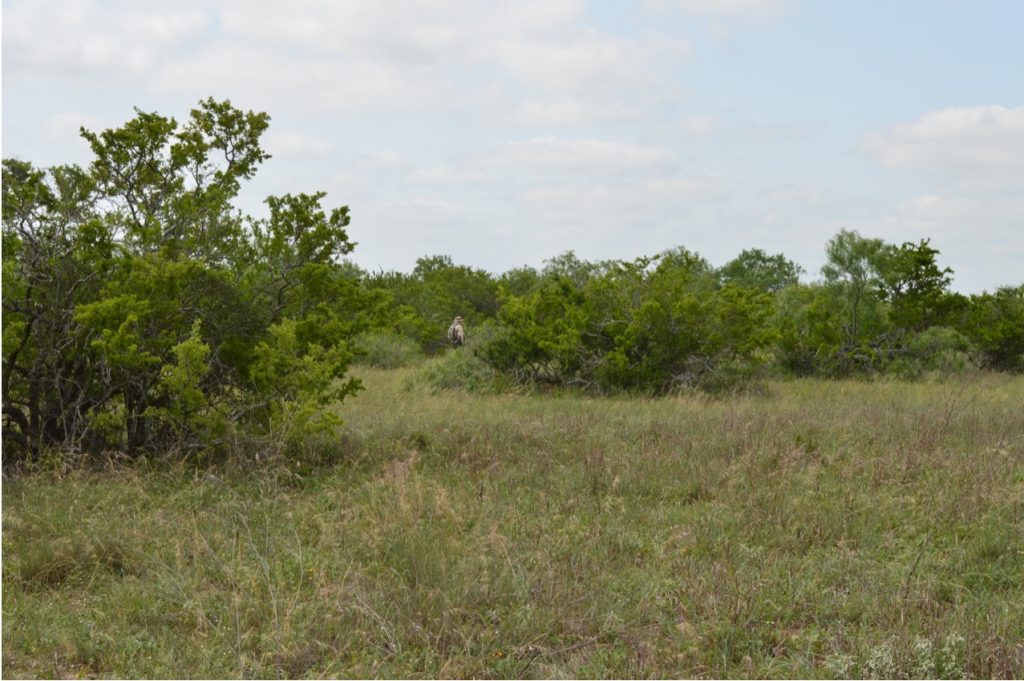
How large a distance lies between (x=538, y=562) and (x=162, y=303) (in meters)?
5.07

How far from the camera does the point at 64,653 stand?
4.91 m

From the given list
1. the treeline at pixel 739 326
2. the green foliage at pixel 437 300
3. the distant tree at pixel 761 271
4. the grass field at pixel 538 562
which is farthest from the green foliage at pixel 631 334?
the distant tree at pixel 761 271

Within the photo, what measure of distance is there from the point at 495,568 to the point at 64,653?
92.7 inches

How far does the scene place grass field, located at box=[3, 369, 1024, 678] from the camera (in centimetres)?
473

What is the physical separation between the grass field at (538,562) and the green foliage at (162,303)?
910 mm

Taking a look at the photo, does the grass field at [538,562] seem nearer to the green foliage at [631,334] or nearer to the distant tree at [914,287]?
the green foliage at [631,334]

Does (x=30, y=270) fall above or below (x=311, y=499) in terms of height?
above

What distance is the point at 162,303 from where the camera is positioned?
9031 millimetres

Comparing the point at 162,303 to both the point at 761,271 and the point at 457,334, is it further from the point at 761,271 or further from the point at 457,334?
the point at 761,271

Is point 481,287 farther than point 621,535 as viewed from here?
Yes

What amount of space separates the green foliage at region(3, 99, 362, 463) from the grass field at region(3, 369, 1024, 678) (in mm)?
910

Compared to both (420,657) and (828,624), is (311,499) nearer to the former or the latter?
(420,657)

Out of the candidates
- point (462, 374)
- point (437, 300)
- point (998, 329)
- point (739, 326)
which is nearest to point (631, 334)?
point (739, 326)

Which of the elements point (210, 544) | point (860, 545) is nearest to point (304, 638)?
point (210, 544)
